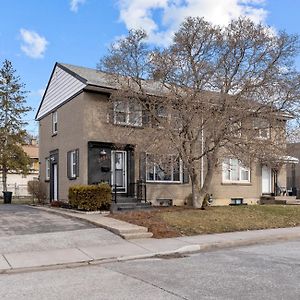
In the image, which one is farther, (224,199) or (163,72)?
(224,199)

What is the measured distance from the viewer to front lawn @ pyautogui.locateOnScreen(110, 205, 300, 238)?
48.4ft

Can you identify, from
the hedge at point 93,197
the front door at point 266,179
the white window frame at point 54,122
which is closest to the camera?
Answer: the hedge at point 93,197

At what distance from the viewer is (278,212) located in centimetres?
1906

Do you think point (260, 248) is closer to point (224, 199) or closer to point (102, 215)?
point (102, 215)

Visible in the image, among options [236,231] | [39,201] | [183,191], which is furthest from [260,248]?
[39,201]

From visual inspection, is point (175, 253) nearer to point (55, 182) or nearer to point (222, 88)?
point (222, 88)

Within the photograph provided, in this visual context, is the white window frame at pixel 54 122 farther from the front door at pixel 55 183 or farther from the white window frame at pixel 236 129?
the white window frame at pixel 236 129

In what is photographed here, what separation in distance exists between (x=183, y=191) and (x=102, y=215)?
678 cm

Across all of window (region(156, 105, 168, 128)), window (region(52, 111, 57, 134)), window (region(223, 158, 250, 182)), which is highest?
window (region(52, 111, 57, 134))

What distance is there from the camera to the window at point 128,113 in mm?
19172

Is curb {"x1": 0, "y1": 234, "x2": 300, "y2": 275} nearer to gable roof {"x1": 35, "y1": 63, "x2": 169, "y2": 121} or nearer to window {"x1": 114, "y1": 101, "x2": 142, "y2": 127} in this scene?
gable roof {"x1": 35, "y1": 63, "x2": 169, "y2": 121}

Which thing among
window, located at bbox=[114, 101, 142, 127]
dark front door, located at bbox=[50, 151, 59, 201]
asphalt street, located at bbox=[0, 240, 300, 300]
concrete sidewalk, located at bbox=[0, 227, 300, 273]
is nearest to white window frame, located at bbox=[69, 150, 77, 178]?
dark front door, located at bbox=[50, 151, 59, 201]

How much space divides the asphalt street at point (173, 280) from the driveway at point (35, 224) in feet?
16.0

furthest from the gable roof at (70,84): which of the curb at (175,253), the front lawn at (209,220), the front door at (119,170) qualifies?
the curb at (175,253)
